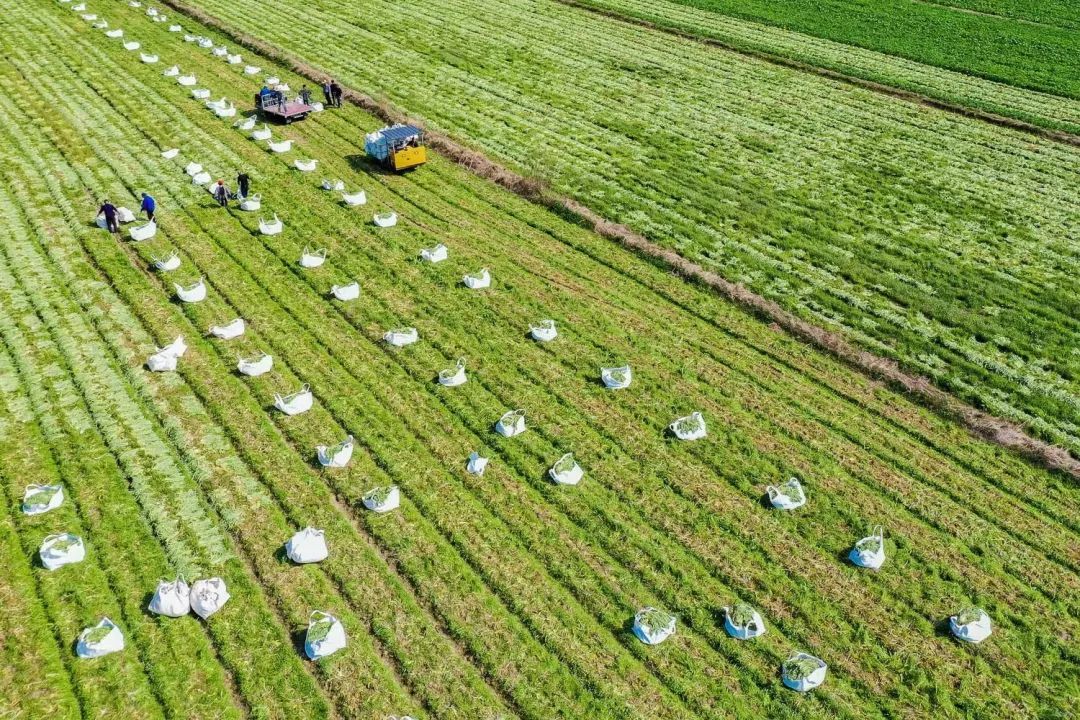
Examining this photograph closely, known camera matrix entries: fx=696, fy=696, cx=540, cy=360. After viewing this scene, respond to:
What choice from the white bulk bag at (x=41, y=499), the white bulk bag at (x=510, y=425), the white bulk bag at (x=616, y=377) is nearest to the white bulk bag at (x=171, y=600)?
the white bulk bag at (x=41, y=499)

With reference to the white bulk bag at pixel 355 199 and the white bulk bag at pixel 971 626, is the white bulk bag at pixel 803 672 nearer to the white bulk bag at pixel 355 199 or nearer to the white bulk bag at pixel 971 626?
the white bulk bag at pixel 971 626

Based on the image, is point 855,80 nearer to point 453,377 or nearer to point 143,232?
point 453,377

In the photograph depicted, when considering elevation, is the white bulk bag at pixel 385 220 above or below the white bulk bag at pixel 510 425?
above

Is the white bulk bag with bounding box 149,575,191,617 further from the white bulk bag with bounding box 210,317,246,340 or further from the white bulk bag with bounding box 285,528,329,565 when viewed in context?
the white bulk bag with bounding box 210,317,246,340

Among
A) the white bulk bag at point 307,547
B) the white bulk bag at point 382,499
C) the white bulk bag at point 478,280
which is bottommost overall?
the white bulk bag at point 307,547

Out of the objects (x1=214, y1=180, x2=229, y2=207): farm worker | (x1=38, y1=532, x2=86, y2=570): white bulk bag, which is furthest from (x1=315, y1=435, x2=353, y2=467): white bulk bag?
(x1=214, y1=180, x2=229, y2=207): farm worker

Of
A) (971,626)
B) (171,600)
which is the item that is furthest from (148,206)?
(971,626)
